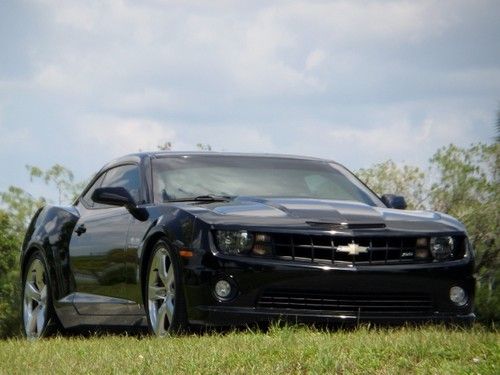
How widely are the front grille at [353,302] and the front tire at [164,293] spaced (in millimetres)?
589

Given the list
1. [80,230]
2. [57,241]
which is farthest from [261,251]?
[57,241]

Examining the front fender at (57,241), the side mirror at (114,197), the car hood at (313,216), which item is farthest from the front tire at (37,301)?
the car hood at (313,216)

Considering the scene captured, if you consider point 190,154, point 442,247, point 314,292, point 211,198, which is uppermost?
point 190,154

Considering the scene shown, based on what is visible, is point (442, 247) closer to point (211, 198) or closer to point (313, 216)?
point (313, 216)

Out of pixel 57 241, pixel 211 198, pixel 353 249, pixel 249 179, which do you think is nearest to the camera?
pixel 353 249

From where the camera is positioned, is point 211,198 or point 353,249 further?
point 211,198

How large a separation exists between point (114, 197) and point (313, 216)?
5.83ft

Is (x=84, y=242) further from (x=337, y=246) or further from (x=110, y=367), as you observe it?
(x=110, y=367)

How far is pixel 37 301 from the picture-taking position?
1301cm

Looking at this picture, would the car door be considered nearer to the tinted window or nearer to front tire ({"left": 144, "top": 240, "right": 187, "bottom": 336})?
the tinted window

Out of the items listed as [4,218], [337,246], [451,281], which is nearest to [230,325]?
[337,246]

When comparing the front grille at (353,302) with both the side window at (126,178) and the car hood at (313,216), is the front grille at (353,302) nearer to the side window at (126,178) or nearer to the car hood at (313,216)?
the car hood at (313,216)

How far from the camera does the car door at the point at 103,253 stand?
35.9ft

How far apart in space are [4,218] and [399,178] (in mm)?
28730
